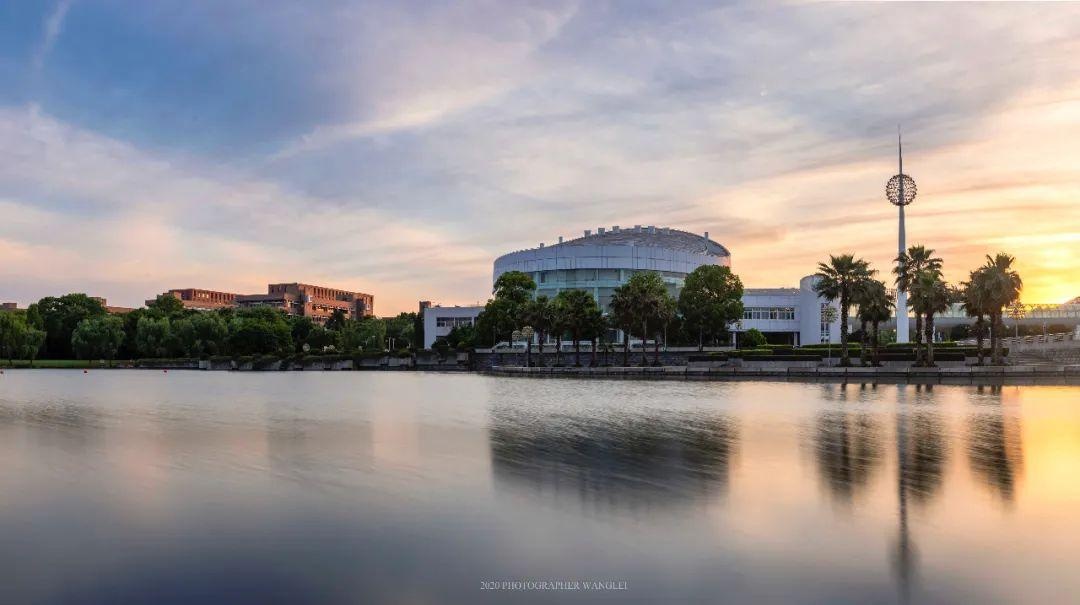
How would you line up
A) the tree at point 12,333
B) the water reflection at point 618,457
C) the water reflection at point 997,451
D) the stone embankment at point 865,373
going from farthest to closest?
the tree at point 12,333 → the stone embankment at point 865,373 → the water reflection at point 997,451 → the water reflection at point 618,457

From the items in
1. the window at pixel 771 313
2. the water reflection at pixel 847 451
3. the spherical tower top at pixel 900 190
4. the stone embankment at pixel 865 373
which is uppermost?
the spherical tower top at pixel 900 190

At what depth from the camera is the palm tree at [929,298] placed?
7994 cm

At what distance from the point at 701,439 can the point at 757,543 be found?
14.9 m

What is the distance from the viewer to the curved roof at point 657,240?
170250mm

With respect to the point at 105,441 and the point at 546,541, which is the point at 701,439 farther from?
the point at 105,441

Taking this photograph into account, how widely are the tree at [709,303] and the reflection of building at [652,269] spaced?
23.2 metres

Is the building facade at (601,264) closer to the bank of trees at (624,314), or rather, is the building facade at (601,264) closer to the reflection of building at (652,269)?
the reflection of building at (652,269)

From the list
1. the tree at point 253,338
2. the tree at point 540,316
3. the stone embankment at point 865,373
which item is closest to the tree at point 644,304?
the stone embankment at point 865,373

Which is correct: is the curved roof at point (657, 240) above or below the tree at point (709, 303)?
above

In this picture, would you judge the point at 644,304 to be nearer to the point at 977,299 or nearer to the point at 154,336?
the point at 977,299

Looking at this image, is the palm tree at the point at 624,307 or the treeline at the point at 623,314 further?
the treeline at the point at 623,314

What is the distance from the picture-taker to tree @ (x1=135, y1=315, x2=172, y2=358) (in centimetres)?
15250

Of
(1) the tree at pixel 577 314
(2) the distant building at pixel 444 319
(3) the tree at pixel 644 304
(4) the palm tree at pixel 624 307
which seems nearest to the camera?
(3) the tree at pixel 644 304

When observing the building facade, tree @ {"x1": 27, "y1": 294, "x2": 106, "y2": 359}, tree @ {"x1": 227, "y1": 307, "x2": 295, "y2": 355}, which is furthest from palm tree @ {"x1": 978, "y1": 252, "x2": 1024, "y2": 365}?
tree @ {"x1": 27, "y1": 294, "x2": 106, "y2": 359}
